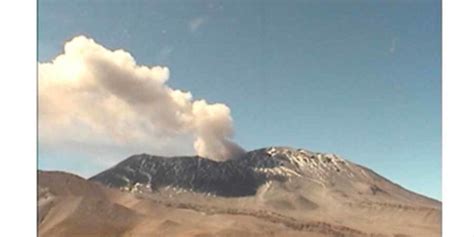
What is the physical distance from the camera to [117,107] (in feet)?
18.0

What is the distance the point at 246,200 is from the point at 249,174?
0.67 feet

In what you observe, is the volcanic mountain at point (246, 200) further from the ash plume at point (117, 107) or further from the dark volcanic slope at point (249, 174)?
the ash plume at point (117, 107)

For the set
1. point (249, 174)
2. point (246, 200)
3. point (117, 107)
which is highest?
point (117, 107)

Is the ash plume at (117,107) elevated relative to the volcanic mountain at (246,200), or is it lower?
elevated

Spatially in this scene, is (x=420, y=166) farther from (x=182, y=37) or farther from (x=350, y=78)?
(x=182, y=37)

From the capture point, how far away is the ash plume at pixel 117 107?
17.6ft

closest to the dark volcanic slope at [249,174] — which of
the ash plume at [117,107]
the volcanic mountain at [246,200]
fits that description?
the volcanic mountain at [246,200]

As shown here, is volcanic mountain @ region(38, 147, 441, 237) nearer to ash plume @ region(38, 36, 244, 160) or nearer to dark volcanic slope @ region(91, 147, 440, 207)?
dark volcanic slope @ region(91, 147, 440, 207)

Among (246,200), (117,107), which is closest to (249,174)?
(246,200)

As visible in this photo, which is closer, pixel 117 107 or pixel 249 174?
pixel 117 107

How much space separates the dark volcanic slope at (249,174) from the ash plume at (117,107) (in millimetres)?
125

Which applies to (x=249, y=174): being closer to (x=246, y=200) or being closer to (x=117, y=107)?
(x=246, y=200)
